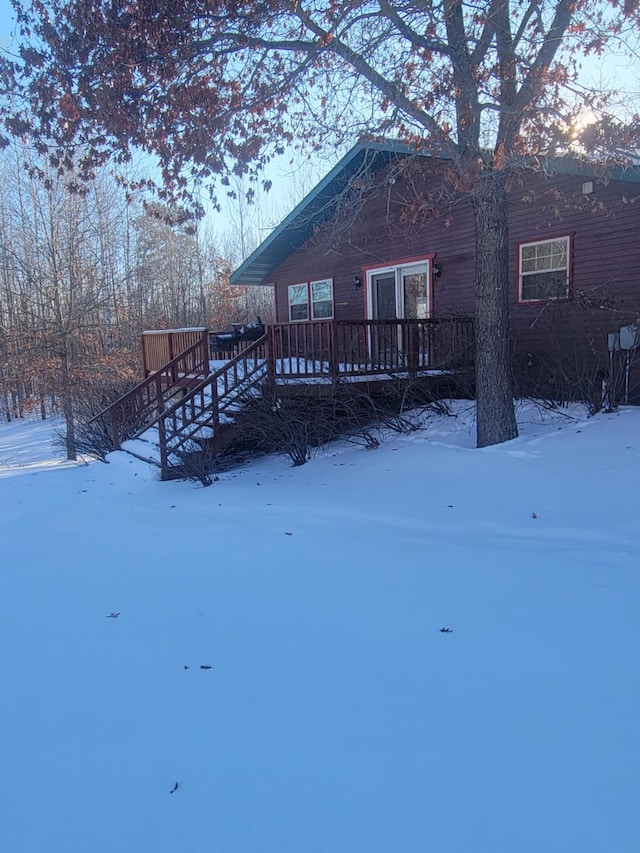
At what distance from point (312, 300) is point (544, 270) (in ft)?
21.5

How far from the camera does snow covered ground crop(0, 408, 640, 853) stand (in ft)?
5.76

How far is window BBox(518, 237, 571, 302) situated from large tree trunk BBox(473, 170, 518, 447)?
2.67m

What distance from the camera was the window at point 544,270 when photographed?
8922mm

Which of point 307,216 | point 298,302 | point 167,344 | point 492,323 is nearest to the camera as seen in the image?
point 492,323

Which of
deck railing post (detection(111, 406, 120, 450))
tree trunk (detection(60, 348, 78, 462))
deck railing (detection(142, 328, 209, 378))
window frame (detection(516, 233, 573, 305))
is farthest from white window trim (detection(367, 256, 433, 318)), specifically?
tree trunk (detection(60, 348, 78, 462))

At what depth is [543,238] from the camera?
30.1 ft

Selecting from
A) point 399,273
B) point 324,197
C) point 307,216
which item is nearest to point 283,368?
point 399,273

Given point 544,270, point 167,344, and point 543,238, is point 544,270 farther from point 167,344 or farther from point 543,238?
point 167,344

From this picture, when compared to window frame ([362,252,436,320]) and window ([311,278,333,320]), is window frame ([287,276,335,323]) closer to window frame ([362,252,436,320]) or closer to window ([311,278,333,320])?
window ([311,278,333,320])

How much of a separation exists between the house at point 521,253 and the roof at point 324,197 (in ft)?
0.13

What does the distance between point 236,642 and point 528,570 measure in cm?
190

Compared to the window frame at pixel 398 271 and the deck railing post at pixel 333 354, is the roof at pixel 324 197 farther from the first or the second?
the window frame at pixel 398 271

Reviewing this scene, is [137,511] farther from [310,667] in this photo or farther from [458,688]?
[458,688]

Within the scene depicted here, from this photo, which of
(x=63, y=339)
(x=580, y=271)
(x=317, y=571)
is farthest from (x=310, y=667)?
(x=63, y=339)
